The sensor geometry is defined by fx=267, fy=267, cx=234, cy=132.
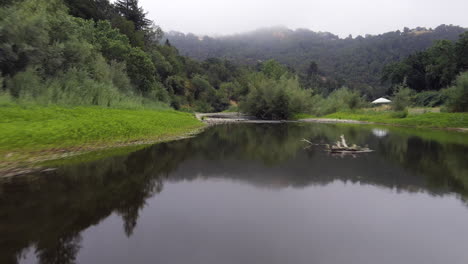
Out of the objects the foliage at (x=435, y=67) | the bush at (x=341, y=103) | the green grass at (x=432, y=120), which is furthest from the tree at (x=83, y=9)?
the foliage at (x=435, y=67)

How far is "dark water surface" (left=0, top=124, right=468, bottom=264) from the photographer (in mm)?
5434

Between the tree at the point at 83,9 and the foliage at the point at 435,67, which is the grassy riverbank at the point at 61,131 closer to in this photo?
the tree at the point at 83,9

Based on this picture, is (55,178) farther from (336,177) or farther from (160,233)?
(336,177)

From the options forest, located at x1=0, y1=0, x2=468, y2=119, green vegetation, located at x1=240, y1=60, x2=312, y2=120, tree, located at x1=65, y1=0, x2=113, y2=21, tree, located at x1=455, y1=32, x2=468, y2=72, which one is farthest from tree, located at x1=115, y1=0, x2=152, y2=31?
tree, located at x1=455, y1=32, x2=468, y2=72

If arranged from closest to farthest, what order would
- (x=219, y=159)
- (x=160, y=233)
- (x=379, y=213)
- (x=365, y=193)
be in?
1. (x=160, y=233)
2. (x=379, y=213)
3. (x=365, y=193)
4. (x=219, y=159)

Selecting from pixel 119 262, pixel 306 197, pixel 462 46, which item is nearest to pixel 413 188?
pixel 306 197

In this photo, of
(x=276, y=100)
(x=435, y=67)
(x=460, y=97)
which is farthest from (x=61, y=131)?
(x=435, y=67)

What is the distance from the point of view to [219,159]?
15289mm

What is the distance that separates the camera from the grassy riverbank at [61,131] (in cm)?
1202

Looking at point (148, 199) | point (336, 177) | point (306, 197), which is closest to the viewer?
point (148, 199)

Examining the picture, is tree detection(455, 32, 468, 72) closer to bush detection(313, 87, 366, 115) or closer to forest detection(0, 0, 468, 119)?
forest detection(0, 0, 468, 119)

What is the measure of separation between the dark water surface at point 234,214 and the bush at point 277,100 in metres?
47.0

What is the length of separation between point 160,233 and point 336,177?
26.3 ft

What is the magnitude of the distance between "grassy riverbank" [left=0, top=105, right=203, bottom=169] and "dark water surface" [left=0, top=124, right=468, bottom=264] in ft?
8.86
